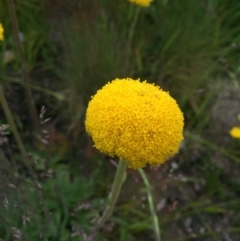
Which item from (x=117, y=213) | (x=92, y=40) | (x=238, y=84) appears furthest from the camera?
(x=238, y=84)

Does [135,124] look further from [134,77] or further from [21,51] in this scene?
[134,77]

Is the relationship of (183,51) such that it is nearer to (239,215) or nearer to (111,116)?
(239,215)

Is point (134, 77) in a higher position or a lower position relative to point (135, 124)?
lower

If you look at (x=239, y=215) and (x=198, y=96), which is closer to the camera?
(x=239, y=215)

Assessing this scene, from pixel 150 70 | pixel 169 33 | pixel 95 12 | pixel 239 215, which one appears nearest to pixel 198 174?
pixel 239 215

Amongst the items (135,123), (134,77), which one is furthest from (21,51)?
(134,77)

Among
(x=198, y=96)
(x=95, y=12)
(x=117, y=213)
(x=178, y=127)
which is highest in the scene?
(x=178, y=127)
